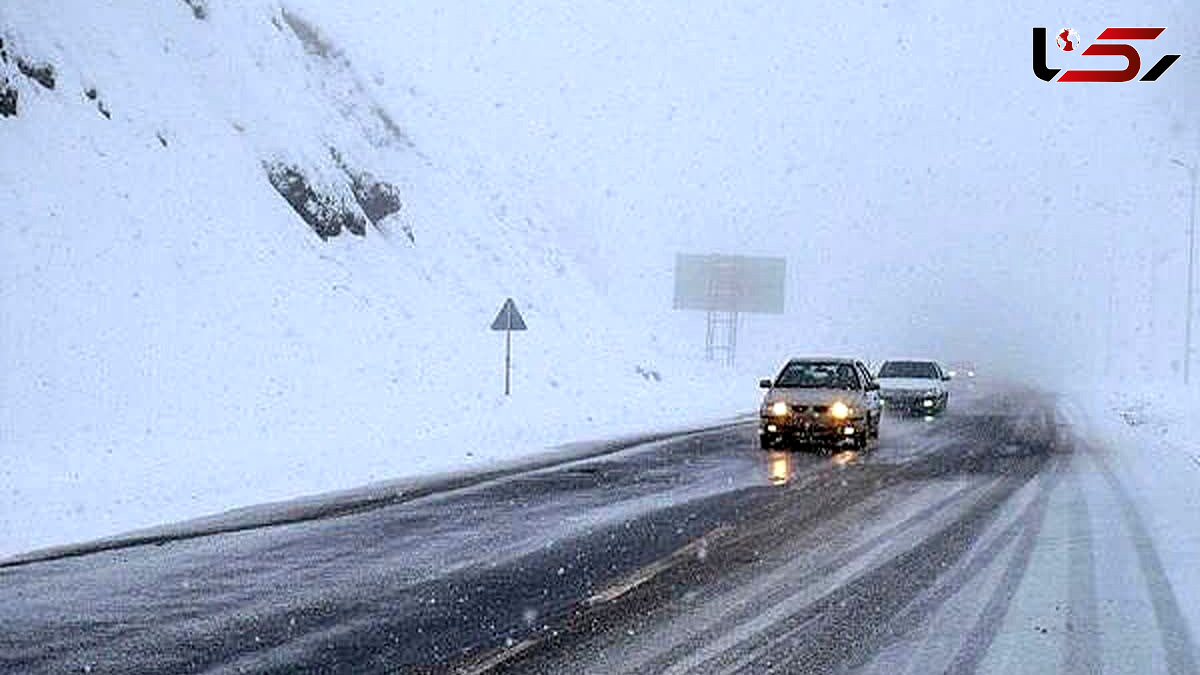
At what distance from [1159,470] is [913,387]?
16.0 m

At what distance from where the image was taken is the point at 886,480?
1619 cm

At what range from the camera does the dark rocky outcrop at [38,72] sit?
1014 inches

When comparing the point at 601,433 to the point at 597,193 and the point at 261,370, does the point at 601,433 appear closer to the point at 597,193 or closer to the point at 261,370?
the point at 261,370

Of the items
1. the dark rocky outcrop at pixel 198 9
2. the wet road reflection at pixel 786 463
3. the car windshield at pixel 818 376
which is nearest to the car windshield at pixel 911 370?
the car windshield at pixel 818 376

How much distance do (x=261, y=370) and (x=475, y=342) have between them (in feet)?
41.5

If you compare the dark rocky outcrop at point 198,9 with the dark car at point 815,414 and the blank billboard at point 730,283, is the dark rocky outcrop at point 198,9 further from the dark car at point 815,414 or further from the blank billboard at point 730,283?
the blank billboard at point 730,283

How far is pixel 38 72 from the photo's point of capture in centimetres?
2622

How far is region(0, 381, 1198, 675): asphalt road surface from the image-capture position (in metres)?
6.68

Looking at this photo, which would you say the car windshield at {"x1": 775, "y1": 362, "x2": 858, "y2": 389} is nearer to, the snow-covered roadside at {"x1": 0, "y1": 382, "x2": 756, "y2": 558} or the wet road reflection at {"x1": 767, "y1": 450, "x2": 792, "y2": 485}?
the wet road reflection at {"x1": 767, "y1": 450, "x2": 792, "y2": 485}

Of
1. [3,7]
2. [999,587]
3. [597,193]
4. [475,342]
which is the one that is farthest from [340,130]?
[597,193]

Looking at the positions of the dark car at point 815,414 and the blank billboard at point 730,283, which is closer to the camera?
the dark car at point 815,414

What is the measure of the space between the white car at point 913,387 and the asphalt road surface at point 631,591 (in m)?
19.4

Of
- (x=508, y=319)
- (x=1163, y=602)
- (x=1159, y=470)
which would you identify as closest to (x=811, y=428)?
(x=1159, y=470)

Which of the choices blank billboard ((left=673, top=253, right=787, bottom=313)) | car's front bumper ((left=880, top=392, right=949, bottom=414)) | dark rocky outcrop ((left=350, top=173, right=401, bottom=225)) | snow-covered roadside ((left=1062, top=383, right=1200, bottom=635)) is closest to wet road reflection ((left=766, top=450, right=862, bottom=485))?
snow-covered roadside ((left=1062, top=383, right=1200, bottom=635))
